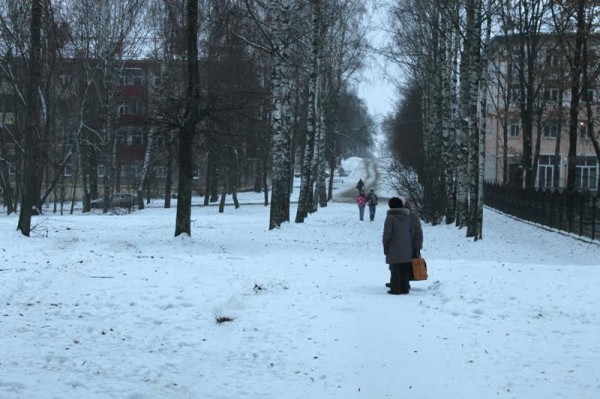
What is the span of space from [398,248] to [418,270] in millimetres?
465

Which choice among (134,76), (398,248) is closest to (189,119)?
(398,248)

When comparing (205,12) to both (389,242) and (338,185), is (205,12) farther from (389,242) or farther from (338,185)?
(338,185)


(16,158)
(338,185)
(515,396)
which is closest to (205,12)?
(515,396)

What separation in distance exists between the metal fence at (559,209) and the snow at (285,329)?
1157cm

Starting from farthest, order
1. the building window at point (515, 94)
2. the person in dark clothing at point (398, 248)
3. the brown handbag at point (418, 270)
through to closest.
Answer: the building window at point (515, 94) → the brown handbag at point (418, 270) → the person in dark clothing at point (398, 248)

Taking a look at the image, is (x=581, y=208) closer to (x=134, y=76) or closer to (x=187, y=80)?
(x=187, y=80)

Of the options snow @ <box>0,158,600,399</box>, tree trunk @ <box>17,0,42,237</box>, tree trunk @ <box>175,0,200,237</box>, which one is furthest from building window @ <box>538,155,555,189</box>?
snow @ <box>0,158,600,399</box>

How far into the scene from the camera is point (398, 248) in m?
10.2

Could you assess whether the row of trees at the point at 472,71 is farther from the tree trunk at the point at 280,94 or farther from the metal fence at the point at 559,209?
the tree trunk at the point at 280,94

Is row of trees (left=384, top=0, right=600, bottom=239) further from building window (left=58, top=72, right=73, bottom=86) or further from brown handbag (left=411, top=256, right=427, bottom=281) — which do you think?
building window (left=58, top=72, right=73, bottom=86)

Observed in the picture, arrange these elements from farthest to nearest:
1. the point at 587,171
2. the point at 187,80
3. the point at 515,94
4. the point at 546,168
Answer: the point at 546,168
the point at 587,171
the point at 515,94
the point at 187,80

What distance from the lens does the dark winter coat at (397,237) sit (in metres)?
10.2

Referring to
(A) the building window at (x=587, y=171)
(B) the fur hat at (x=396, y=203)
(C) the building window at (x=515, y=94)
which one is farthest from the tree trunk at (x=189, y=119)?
(A) the building window at (x=587, y=171)

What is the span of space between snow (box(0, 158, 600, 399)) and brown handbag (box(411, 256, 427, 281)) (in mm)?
238
